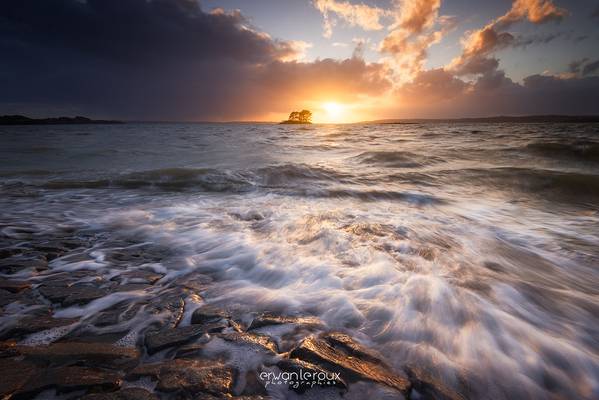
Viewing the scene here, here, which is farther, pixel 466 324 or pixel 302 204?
pixel 302 204

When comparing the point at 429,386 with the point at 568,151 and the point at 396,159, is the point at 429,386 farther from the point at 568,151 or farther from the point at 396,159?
the point at 568,151

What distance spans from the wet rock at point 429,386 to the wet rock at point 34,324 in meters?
2.12

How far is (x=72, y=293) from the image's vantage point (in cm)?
213

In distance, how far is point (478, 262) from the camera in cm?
296

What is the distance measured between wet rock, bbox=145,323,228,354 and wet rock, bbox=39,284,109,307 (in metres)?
0.78

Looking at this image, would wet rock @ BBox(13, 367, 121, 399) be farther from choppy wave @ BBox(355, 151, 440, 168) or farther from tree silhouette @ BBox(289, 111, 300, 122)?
tree silhouette @ BBox(289, 111, 300, 122)

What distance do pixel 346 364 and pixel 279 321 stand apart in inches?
21.9

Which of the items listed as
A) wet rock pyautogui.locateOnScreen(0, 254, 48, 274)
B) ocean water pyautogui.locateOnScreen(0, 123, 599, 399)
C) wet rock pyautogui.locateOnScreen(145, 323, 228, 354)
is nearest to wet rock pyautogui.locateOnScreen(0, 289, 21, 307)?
ocean water pyautogui.locateOnScreen(0, 123, 599, 399)

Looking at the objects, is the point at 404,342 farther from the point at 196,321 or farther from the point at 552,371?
A: the point at 196,321

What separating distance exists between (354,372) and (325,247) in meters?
1.75

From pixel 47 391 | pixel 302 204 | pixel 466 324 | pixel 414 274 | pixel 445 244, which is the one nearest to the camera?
pixel 47 391

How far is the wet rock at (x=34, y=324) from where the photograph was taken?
1.66 metres

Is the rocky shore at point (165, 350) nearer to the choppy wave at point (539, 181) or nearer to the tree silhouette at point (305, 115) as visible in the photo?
the choppy wave at point (539, 181)

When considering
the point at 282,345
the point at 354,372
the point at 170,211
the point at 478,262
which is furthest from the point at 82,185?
A: the point at 478,262
